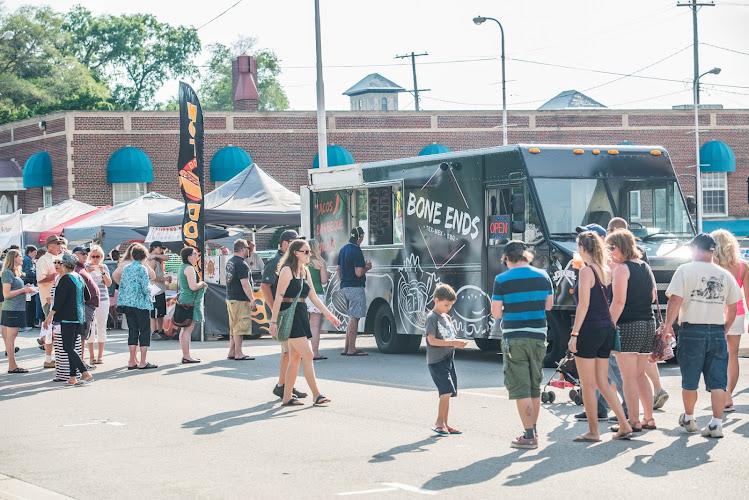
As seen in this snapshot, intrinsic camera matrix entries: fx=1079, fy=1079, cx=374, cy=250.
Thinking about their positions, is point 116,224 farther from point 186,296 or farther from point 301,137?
point 301,137

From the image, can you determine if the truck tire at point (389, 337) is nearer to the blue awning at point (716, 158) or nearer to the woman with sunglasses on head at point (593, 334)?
the woman with sunglasses on head at point (593, 334)

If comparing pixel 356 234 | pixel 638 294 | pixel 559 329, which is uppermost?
pixel 356 234

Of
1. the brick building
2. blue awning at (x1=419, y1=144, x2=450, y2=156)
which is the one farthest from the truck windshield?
the brick building

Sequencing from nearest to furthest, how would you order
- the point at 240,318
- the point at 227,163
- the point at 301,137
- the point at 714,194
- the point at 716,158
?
1. the point at 240,318
2. the point at 227,163
3. the point at 301,137
4. the point at 716,158
5. the point at 714,194

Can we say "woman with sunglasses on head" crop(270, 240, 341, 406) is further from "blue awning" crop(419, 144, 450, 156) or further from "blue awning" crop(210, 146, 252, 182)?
"blue awning" crop(419, 144, 450, 156)

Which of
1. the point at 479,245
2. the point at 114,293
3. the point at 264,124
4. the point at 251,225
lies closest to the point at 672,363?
the point at 479,245

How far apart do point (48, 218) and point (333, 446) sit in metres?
25.2

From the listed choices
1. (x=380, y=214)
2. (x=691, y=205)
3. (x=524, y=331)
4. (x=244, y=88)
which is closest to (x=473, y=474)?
(x=524, y=331)

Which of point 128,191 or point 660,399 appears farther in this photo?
point 128,191

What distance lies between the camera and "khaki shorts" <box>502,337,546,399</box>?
8594 millimetres

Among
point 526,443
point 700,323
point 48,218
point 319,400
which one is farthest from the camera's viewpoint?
point 48,218

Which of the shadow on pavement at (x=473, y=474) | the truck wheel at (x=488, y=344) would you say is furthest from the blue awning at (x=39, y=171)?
the shadow on pavement at (x=473, y=474)

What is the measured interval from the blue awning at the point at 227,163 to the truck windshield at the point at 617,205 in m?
28.5

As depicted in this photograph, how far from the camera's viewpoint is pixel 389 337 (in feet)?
55.2
